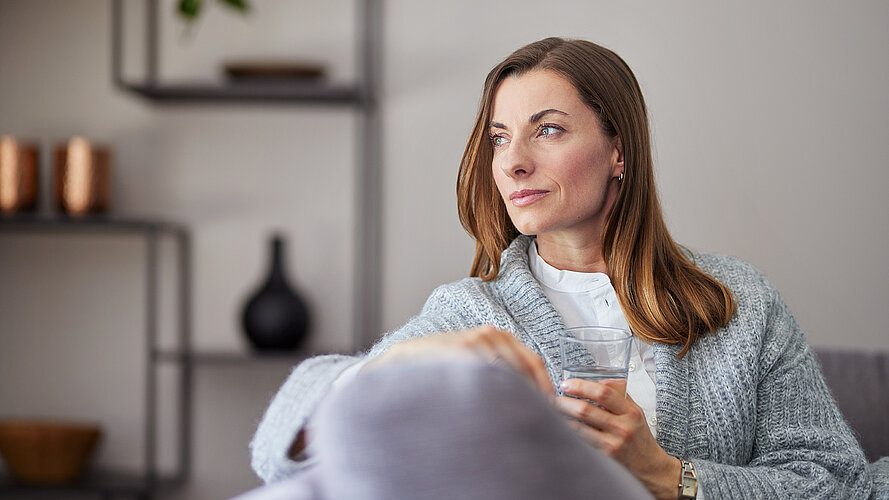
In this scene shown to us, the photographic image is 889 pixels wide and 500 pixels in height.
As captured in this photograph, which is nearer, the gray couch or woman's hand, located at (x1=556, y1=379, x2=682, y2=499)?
woman's hand, located at (x1=556, y1=379, x2=682, y2=499)

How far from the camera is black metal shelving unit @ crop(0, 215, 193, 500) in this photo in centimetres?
212

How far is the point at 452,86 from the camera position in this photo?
2252 mm

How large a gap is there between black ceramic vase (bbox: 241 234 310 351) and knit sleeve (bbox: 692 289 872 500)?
1.31m

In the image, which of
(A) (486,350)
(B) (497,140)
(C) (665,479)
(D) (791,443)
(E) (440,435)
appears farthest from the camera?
(B) (497,140)

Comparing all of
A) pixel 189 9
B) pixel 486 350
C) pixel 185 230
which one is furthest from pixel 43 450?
pixel 486 350

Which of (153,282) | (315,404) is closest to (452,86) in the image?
(153,282)

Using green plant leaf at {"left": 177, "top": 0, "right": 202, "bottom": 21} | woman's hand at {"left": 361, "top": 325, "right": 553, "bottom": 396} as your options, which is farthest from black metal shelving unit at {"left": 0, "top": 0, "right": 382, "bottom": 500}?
woman's hand at {"left": 361, "top": 325, "right": 553, "bottom": 396}

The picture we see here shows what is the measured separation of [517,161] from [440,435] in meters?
0.65

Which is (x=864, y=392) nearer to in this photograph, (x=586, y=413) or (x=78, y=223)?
(x=586, y=413)

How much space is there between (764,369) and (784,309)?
0.15 meters

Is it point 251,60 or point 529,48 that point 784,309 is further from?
point 251,60

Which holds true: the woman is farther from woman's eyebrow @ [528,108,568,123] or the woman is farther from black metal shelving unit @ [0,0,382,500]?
black metal shelving unit @ [0,0,382,500]

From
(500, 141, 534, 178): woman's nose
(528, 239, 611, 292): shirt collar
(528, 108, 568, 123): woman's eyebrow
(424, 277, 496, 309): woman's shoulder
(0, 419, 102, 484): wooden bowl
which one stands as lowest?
(0, 419, 102, 484): wooden bowl

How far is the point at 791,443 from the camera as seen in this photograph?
1.13 m
